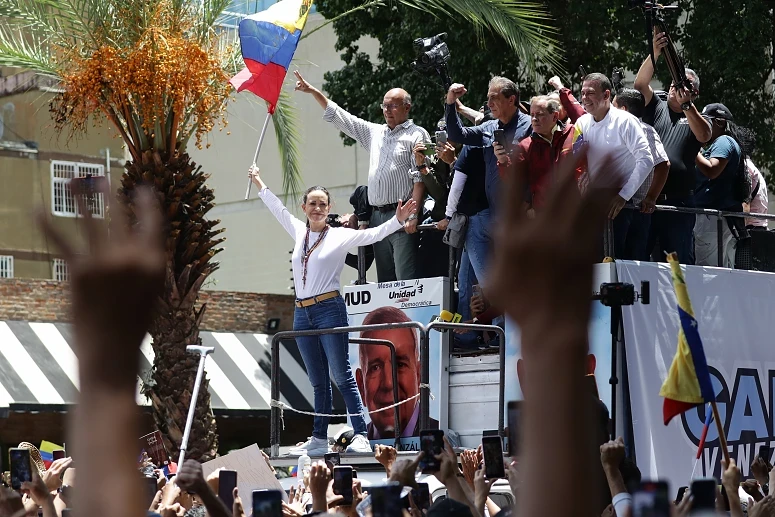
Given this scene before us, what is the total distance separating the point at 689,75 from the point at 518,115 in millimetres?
1385

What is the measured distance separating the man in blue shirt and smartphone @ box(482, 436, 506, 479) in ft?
12.7

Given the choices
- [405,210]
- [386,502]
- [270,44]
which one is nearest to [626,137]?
[405,210]

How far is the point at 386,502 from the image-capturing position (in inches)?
135

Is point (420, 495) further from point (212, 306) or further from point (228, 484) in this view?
point (212, 306)

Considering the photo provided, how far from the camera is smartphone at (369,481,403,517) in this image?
3400 mm

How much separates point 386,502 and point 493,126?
609cm

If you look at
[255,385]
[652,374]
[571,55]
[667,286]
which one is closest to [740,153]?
[667,286]

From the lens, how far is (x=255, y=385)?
2356 cm

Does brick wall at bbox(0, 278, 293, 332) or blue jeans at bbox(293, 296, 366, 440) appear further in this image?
brick wall at bbox(0, 278, 293, 332)

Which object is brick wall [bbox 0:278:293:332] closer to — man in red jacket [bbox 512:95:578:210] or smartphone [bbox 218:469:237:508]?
man in red jacket [bbox 512:95:578:210]

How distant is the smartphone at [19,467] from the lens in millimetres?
5422

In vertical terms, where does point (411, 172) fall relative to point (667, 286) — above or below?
above

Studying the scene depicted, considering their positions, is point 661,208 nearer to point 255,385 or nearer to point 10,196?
point 255,385

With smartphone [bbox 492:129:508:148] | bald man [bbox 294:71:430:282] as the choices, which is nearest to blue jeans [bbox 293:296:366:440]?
bald man [bbox 294:71:430:282]
